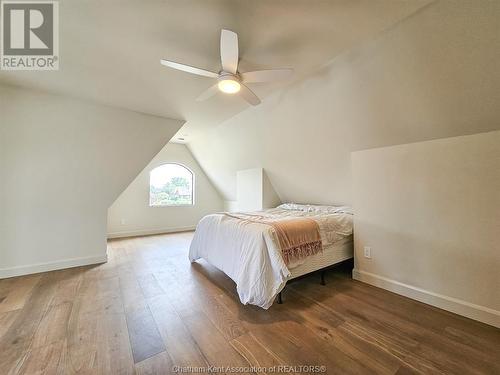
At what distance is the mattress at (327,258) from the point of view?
235cm

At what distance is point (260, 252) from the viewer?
6.64 feet

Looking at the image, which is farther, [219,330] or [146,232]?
[146,232]

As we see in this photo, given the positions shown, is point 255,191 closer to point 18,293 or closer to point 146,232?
point 146,232

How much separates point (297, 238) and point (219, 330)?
1188 mm

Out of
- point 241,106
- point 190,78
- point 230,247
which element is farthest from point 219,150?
point 230,247

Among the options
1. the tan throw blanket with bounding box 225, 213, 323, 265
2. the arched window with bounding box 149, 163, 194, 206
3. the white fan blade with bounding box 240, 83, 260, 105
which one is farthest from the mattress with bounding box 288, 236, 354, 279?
the arched window with bounding box 149, 163, 194, 206

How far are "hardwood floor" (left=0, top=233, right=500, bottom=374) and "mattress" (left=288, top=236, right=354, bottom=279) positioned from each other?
0.83 ft

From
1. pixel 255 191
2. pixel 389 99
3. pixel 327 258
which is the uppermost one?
pixel 389 99

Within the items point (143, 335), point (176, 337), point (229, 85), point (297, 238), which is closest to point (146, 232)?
point (143, 335)

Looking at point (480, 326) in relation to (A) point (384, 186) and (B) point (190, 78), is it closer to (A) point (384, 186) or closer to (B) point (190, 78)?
(A) point (384, 186)

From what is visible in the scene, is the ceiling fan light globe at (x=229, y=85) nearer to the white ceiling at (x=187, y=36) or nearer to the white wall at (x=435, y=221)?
the white ceiling at (x=187, y=36)

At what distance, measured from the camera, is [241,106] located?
329 cm

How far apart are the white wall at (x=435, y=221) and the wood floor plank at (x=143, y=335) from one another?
8.07 feet

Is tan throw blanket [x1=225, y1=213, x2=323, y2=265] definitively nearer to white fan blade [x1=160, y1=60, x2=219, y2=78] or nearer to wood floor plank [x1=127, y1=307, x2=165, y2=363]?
wood floor plank [x1=127, y1=307, x2=165, y2=363]
